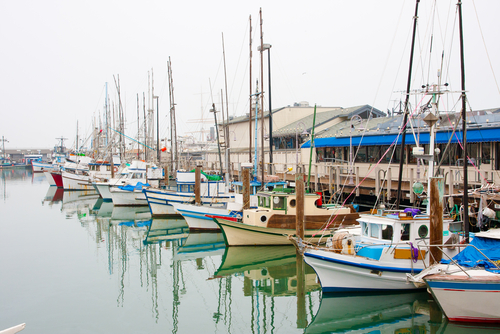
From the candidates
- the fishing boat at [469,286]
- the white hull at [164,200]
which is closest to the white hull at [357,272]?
the fishing boat at [469,286]

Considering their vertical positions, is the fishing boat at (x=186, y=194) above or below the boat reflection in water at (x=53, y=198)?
above

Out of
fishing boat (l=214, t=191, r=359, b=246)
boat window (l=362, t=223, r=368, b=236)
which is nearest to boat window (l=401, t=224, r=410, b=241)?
boat window (l=362, t=223, r=368, b=236)

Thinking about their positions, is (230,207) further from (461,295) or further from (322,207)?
(461,295)

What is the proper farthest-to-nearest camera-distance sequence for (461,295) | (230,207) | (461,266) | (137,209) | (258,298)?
(137,209)
(230,207)
(258,298)
(461,266)
(461,295)

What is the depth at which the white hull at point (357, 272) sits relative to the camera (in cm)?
1273

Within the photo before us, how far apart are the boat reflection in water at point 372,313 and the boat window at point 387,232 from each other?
1895 mm

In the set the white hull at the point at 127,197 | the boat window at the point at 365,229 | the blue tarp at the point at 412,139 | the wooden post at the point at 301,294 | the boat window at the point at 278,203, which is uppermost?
the blue tarp at the point at 412,139

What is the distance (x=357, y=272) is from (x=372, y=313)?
131 cm

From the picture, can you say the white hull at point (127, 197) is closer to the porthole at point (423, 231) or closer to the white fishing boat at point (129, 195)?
the white fishing boat at point (129, 195)

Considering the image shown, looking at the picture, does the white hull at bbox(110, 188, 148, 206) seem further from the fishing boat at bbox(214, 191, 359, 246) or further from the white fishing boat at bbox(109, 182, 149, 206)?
the fishing boat at bbox(214, 191, 359, 246)

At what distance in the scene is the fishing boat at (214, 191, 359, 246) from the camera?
19.8 m

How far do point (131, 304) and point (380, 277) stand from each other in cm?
830

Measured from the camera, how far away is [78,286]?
50.8 ft

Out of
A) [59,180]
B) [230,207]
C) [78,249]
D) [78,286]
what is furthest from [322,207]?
[59,180]
